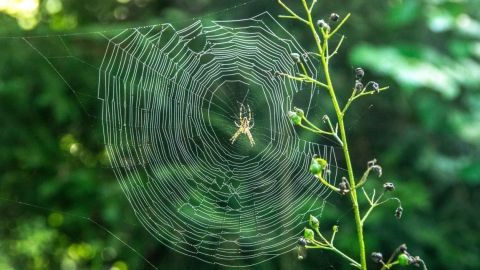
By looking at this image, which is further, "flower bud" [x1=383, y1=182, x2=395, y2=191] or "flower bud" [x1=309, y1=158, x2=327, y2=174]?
"flower bud" [x1=383, y1=182, x2=395, y2=191]

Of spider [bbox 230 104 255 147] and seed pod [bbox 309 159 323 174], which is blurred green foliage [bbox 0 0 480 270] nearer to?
spider [bbox 230 104 255 147]

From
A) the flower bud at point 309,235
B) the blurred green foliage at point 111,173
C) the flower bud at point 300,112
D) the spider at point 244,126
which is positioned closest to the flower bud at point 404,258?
the flower bud at point 309,235

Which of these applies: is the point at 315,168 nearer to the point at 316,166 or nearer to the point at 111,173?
the point at 316,166

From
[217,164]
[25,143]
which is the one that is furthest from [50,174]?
[217,164]

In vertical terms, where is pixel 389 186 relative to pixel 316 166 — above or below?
below

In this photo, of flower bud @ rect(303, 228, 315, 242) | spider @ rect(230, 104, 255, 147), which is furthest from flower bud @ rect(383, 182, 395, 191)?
spider @ rect(230, 104, 255, 147)

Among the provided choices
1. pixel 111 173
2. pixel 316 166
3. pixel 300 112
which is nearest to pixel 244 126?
pixel 111 173

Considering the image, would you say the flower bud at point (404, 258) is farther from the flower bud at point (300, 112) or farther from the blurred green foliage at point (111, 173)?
the blurred green foliage at point (111, 173)

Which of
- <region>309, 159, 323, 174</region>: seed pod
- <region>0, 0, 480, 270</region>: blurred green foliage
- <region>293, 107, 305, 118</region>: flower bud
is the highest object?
<region>293, 107, 305, 118</region>: flower bud

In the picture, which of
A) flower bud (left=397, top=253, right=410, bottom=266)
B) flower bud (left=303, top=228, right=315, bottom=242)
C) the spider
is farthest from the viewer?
the spider
